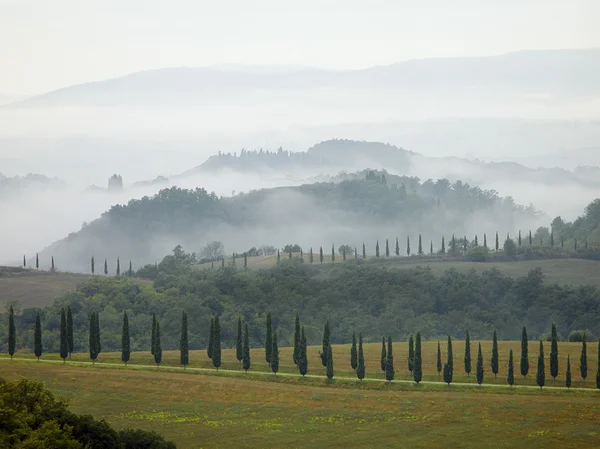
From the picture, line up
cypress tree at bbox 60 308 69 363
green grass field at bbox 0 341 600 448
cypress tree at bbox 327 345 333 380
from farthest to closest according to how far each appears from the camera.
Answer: cypress tree at bbox 60 308 69 363 → cypress tree at bbox 327 345 333 380 → green grass field at bbox 0 341 600 448

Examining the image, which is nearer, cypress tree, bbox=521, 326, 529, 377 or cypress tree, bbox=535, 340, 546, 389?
cypress tree, bbox=535, 340, 546, 389

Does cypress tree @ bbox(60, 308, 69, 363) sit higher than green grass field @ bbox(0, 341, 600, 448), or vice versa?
cypress tree @ bbox(60, 308, 69, 363)

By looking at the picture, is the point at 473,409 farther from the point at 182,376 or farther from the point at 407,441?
the point at 182,376

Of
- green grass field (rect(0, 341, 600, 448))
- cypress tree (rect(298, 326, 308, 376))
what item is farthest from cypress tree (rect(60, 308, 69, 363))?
cypress tree (rect(298, 326, 308, 376))

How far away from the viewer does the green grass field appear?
303 feet

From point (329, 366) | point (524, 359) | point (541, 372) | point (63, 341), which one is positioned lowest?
point (541, 372)

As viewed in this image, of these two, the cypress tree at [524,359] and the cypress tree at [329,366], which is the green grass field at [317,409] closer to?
the cypress tree at [329,366]

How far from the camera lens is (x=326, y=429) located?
96000 mm

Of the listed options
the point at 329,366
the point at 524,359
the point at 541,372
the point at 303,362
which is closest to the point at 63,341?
the point at 303,362

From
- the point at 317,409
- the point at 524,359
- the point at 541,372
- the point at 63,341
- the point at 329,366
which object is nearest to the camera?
the point at 317,409

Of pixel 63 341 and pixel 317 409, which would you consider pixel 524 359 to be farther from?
pixel 63 341

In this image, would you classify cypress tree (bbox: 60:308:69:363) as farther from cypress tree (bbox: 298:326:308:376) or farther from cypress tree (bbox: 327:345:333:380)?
cypress tree (bbox: 327:345:333:380)

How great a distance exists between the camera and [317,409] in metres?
103

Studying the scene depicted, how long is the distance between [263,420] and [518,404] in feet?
82.9
